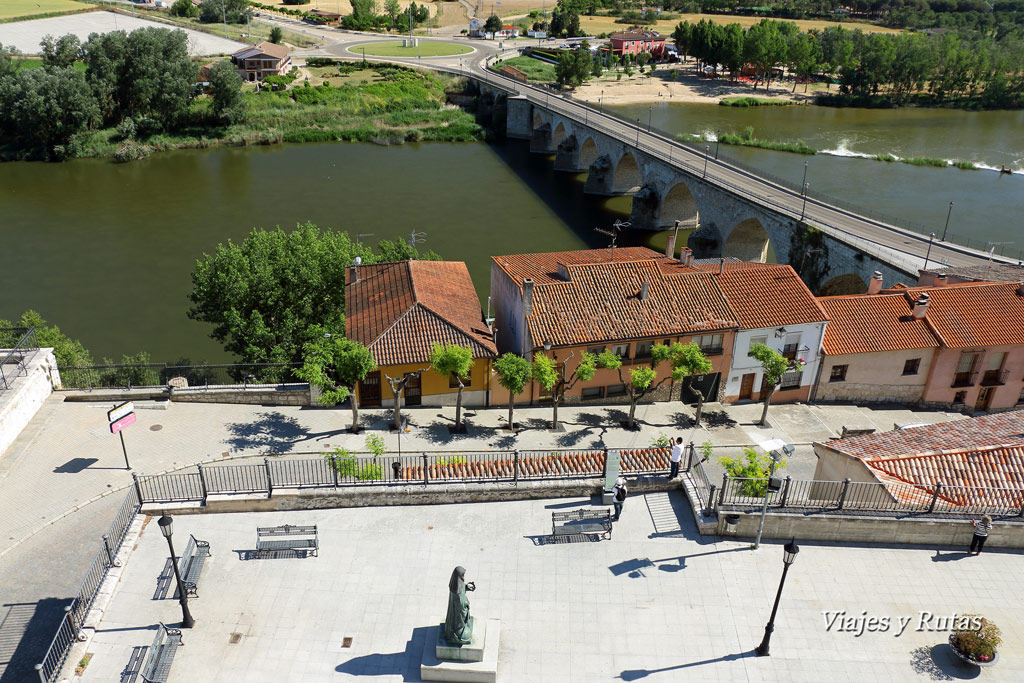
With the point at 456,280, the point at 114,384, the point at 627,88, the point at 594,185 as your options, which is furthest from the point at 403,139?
the point at 114,384

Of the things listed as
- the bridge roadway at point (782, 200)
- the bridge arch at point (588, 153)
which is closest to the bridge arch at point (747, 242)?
the bridge roadway at point (782, 200)

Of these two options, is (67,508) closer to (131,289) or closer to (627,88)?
(131,289)

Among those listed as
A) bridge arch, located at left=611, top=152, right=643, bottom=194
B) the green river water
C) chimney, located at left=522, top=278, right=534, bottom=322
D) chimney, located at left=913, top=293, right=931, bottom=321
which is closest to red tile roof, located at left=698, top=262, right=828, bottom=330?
chimney, located at left=913, top=293, right=931, bottom=321

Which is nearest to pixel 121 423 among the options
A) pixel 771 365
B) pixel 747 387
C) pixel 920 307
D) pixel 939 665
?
pixel 939 665

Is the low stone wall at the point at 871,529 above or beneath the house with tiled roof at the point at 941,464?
beneath

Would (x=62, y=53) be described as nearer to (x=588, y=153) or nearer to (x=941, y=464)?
(x=588, y=153)

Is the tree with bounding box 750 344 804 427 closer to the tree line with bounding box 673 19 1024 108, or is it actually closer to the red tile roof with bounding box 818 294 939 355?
the red tile roof with bounding box 818 294 939 355

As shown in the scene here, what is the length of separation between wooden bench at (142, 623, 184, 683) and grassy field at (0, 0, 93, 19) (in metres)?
142

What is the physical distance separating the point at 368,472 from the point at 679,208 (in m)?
47.5

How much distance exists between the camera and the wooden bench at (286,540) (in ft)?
Answer: 55.9

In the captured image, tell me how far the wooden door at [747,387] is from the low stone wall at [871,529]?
1364 centimetres

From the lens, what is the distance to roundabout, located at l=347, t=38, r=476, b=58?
404 feet

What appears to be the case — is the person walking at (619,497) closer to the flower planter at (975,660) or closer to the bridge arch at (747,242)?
the flower planter at (975,660)

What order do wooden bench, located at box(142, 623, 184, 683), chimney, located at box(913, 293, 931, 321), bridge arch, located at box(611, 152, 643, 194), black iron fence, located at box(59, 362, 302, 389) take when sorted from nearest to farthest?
1. wooden bench, located at box(142, 623, 184, 683)
2. black iron fence, located at box(59, 362, 302, 389)
3. chimney, located at box(913, 293, 931, 321)
4. bridge arch, located at box(611, 152, 643, 194)
